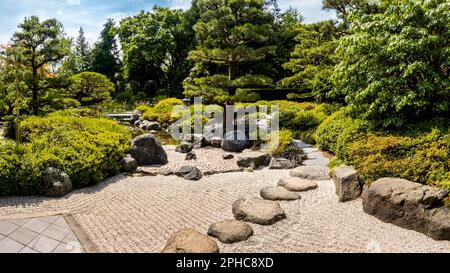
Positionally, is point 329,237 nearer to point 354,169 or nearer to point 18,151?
point 354,169

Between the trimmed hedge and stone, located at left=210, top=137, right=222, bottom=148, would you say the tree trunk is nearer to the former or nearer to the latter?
the trimmed hedge

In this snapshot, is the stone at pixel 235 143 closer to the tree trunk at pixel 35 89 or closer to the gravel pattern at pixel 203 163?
the gravel pattern at pixel 203 163

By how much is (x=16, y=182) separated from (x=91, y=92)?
35.8 ft

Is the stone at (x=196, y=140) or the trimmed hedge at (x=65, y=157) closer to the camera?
the trimmed hedge at (x=65, y=157)

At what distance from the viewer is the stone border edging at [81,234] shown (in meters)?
4.08

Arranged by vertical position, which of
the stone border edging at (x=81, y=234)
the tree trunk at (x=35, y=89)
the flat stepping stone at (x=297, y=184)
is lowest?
the stone border edging at (x=81, y=234)

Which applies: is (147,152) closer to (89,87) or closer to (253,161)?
(253,161)

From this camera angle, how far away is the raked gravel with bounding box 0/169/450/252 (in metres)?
4.11

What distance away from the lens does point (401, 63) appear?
19.4ft

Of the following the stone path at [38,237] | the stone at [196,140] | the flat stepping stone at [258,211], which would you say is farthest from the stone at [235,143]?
the stone path at [38,237]

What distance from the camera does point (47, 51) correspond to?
41.5 ft

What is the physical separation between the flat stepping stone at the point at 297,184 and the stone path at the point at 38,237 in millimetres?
3978

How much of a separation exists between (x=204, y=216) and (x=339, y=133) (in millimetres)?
4275
